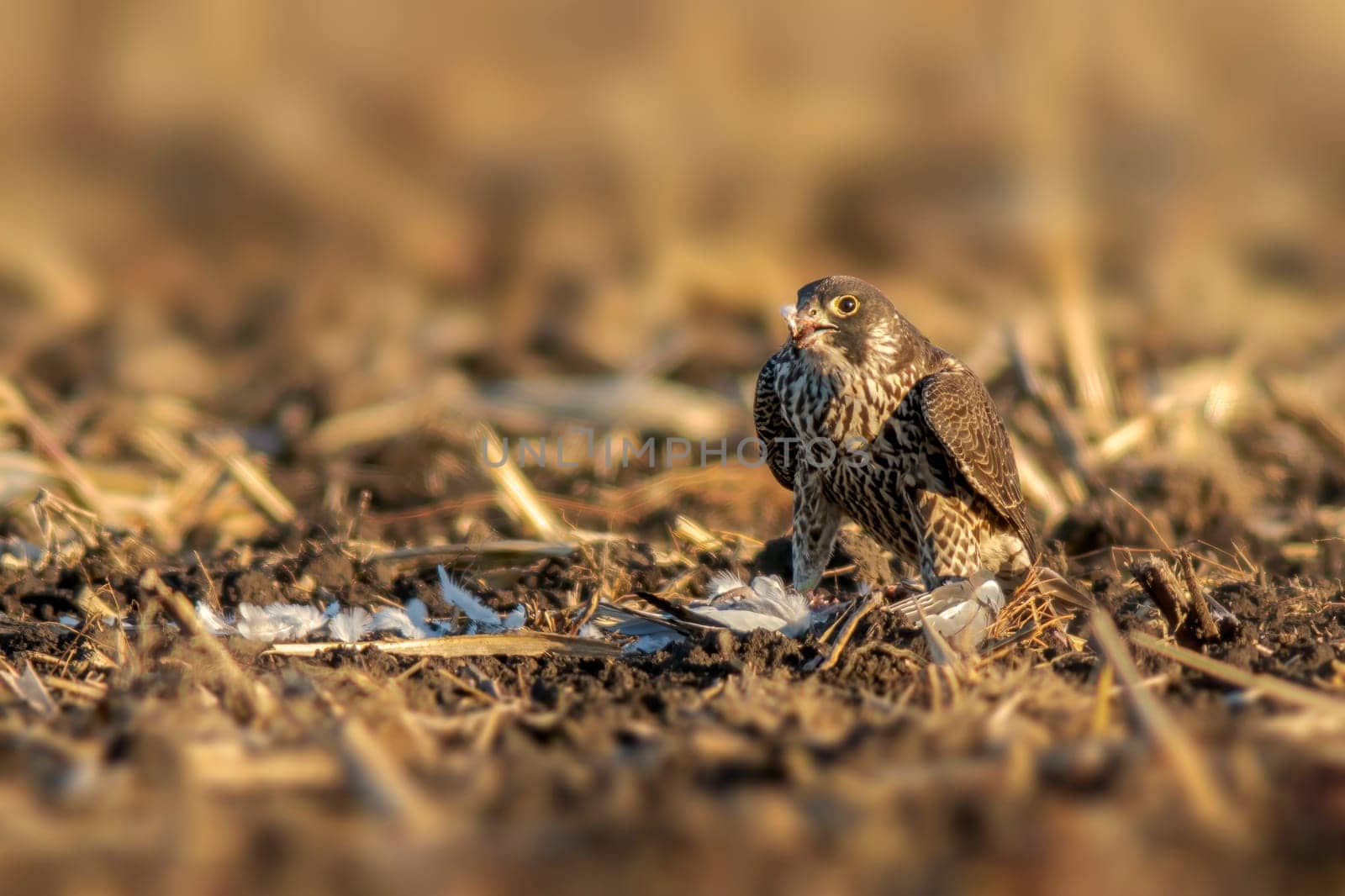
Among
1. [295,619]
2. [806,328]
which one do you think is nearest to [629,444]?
[806,328]

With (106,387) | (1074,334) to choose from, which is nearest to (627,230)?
(106,387)

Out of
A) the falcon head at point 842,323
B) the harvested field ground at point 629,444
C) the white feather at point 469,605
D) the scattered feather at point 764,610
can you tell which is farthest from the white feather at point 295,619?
the falcon head at point 842,323

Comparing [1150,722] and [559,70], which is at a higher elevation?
[559,70]

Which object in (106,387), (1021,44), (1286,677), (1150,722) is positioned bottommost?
(106,387)

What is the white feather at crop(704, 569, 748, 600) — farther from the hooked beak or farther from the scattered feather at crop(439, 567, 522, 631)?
the hooked beak

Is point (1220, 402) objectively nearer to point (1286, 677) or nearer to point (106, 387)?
point (1286, 677)

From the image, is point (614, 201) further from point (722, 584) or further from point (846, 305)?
point (722, 584)
